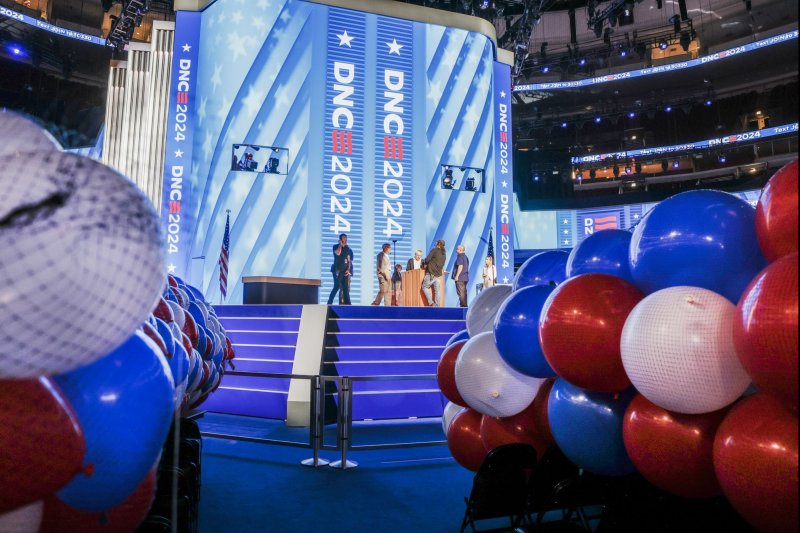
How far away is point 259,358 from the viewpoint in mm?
8672

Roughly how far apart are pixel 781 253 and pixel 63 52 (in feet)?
74.9

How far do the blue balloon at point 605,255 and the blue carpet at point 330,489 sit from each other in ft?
6.68

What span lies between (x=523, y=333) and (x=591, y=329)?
27.4 inches

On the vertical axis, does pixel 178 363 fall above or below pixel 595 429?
above

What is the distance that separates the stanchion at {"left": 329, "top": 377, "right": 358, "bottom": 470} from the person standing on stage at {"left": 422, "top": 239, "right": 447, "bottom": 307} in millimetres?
4893

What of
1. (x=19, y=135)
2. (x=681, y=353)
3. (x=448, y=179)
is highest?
(x=448, y=179)

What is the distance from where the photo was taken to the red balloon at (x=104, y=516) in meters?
1.57

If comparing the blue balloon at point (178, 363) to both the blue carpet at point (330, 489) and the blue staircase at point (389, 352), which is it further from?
the blue staircase at point (389, 352)

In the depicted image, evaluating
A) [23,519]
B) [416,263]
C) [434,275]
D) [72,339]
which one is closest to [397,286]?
[416,263]

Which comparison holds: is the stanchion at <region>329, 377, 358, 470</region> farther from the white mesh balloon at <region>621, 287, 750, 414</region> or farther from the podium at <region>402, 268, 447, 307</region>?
the podium at <region>402, 268, 447, 307</region>

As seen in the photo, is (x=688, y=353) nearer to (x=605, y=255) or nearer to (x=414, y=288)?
(x=605, y=255)

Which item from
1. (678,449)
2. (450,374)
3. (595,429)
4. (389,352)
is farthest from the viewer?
(389,352)

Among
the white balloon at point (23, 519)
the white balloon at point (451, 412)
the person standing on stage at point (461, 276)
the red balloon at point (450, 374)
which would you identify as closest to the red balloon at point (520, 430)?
the red balloon at point (450, 374)

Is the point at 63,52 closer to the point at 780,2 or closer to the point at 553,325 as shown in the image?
the point at 553,325
